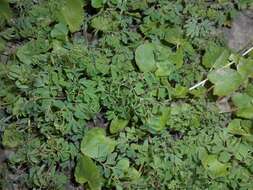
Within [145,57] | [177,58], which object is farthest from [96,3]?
[177,58]

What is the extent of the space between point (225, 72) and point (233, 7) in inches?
13.3

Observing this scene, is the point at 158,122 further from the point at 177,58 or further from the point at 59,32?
the point at 59,32

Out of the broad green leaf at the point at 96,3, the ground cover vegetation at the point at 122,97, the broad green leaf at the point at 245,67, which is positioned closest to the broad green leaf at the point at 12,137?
the ground cover vegetation at the point at 122,97

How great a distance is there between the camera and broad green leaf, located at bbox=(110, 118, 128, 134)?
6.22ft

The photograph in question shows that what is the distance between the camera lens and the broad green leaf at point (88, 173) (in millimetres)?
1845

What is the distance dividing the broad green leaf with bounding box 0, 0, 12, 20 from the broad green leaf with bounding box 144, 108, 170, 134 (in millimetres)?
809

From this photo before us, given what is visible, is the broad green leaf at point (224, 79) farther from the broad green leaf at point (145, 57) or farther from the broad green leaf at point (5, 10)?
the broad green leaf at point (5, 10)

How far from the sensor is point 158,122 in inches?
73.1

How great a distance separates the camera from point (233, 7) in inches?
81.7

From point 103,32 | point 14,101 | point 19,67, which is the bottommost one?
point 14,101

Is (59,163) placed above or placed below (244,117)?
below

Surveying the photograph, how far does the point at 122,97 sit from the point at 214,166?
0.51 metres

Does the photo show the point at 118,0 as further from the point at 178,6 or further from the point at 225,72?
the point at 225,72

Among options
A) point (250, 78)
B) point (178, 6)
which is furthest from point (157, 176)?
point (178, 6)
